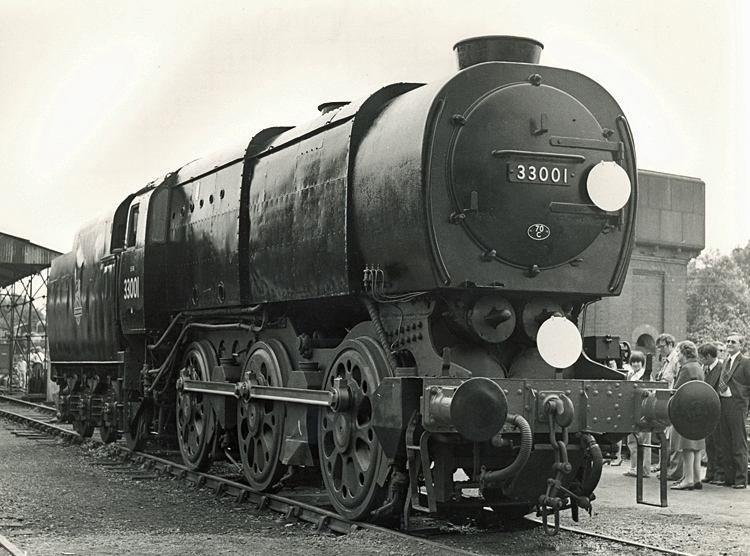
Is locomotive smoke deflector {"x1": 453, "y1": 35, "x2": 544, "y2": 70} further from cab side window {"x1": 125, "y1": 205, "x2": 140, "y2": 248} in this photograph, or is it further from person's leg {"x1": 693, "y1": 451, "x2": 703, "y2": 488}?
cab side window {"x1": 125, "y1": 205, "x2": 140, "y2": 248}

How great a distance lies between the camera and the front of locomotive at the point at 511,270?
6.52 m

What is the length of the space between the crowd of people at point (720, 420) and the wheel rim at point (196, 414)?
4.65m

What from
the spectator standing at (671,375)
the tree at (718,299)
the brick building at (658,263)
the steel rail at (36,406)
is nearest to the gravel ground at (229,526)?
the spectator standing at (671,375)

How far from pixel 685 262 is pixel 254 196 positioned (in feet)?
55.3

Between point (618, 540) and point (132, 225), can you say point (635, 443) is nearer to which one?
point (618, 540)

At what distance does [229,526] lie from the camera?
7.82 metres

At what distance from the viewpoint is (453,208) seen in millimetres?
6719

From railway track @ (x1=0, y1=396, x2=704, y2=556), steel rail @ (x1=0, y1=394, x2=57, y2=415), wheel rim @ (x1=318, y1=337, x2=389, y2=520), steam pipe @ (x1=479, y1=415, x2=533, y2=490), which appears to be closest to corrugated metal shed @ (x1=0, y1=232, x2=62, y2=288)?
steel rail @ (x1=0, y1=394, x2=57, y2=415)

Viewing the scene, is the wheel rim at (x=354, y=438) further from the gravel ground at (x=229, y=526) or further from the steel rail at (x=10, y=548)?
the steel rail at (x=10, y=548)

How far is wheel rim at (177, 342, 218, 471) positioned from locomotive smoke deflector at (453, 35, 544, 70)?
15.3ft

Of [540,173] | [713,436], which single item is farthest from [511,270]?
[713,436]

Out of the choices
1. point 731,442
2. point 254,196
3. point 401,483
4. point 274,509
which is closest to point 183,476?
point 274,509

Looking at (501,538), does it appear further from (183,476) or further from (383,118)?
(183,476)

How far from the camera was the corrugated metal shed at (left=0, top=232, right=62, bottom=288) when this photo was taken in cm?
2866
